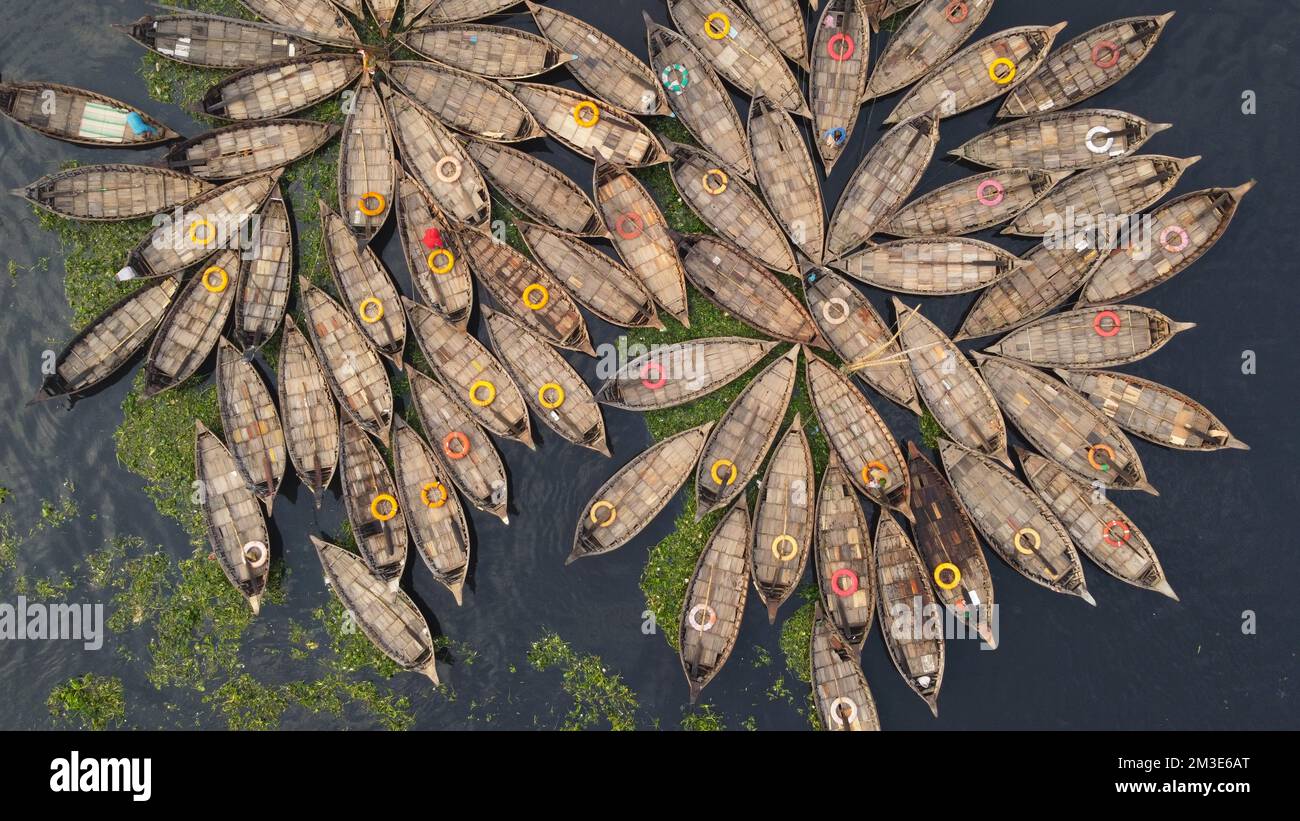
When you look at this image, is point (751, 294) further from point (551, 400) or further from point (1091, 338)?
point (1091, 338)

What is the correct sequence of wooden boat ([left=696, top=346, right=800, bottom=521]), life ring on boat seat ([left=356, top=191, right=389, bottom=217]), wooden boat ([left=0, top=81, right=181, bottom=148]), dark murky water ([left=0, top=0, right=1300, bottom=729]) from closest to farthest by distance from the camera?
wooden boat ([left=696, top=346, right=800, bottom=521]), life ring on boat seat ([left=356, top=191, right=389, bottom=217]), wooden boat ([left=0, top=81, right=181, bottom=148]), dark murky water ([left=0, top=0, right=1300, bottom=729])

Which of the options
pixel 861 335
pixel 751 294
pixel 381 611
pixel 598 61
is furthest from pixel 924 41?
pixel 381 611

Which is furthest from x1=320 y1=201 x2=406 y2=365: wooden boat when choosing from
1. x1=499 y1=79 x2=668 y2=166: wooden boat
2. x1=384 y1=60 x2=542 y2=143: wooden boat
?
x1=499 y1=79 x2=668 y2=166: wooden boat

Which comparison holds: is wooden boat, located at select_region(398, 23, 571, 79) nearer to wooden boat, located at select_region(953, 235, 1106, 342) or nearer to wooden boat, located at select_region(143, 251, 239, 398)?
wooden boat, located at select_region(143, 251, 239, 398)
